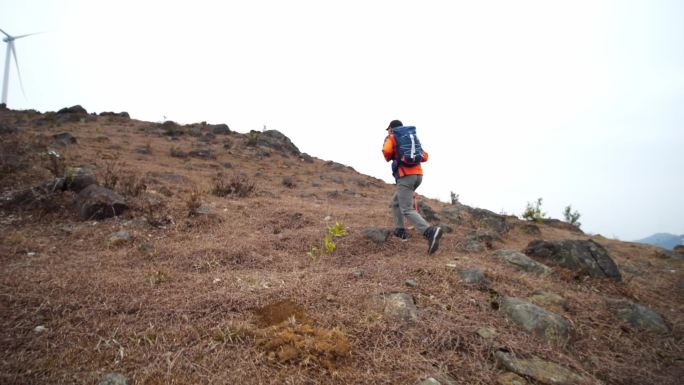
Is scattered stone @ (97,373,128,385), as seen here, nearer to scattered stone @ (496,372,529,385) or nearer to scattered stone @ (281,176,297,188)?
scattered stone @ (496,372,529,385)

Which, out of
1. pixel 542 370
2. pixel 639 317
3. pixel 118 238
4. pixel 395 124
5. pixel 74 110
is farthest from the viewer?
pixel 74 110

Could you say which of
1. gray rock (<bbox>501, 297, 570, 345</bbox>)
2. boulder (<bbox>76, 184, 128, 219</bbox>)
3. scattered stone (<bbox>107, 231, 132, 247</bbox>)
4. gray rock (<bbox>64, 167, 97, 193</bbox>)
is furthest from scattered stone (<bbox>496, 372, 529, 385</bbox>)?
gray rock (<bbox>64, 167, 97, 193</bbox>)

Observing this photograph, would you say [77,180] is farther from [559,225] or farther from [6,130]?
[559,225]

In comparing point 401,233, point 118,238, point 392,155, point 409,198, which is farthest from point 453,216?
point 118,238

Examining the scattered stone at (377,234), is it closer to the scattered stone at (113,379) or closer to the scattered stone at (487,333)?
the scattered stone at (487,333)

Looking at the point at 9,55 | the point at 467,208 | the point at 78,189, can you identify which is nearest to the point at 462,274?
the point at 467,208

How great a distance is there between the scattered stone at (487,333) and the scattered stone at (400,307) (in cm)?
60

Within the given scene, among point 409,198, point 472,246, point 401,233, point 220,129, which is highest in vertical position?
point 220,129

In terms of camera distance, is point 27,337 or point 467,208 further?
point 467,208

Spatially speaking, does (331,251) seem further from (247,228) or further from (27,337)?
(27,337)

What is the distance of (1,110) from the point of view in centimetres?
1903

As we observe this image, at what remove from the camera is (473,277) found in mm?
4410

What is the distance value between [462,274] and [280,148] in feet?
52.9

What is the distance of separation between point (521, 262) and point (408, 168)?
2.40m
